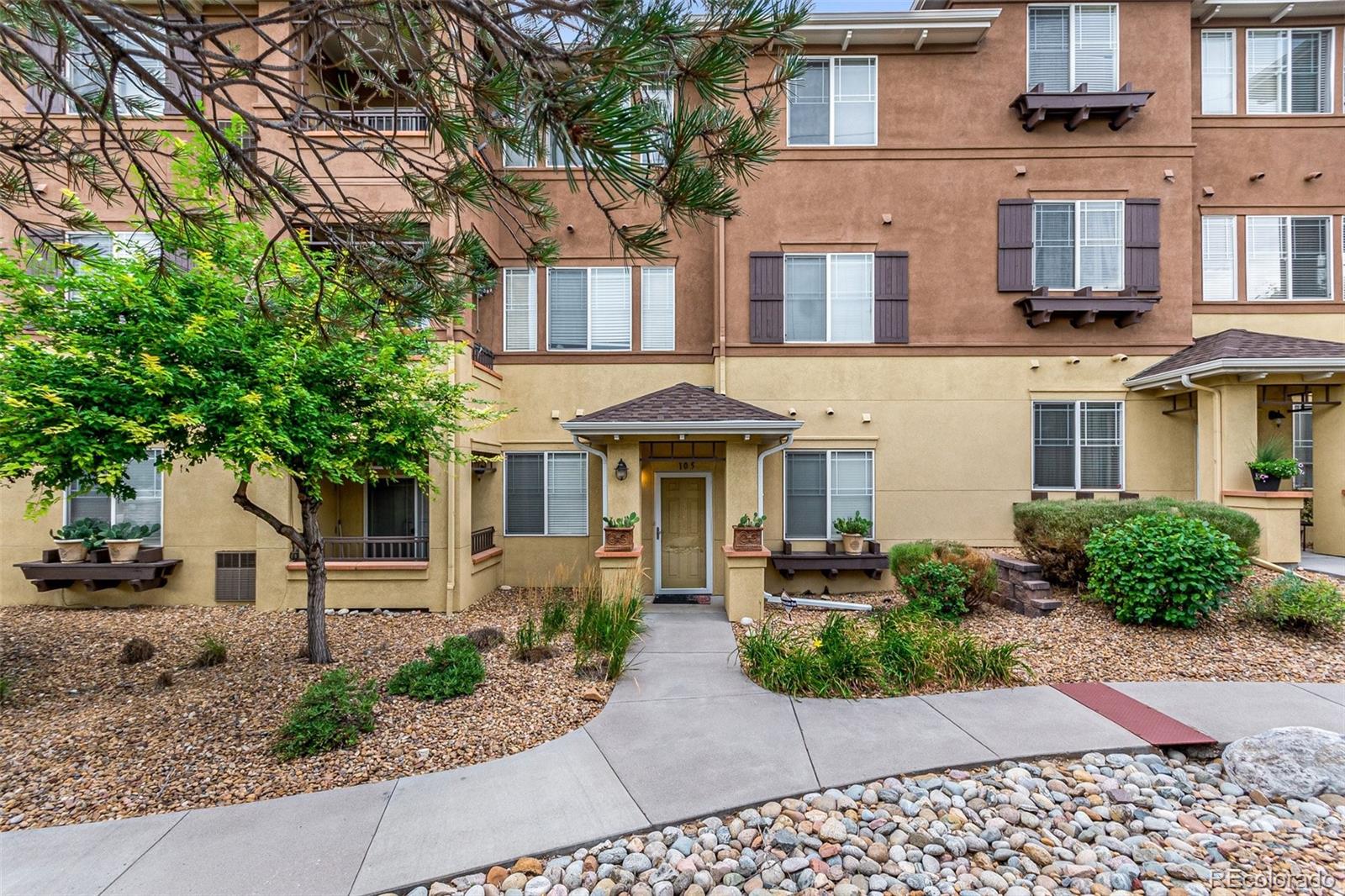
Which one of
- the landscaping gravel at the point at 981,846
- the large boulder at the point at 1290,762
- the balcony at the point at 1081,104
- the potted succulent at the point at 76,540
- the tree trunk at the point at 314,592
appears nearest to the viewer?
the landscaping gravel at the point at 981,846

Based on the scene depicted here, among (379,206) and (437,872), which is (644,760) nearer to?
(437,872)

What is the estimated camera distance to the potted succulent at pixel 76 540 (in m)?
7.97

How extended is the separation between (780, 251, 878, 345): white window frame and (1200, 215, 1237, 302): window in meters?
5.55

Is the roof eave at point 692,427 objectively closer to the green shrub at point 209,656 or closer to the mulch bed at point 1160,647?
the mulch bed at point 1160,647

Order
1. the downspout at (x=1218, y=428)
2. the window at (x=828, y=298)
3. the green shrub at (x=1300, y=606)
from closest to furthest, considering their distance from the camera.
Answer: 1. the green shrub at (x=1300, y=606)
2. the downspout at (x=1218, y=428)
3. the window at (x=828, y=298)

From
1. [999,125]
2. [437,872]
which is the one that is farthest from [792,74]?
[999,125]

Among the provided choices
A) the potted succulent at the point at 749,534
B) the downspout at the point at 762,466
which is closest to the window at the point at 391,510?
the potted succulent at the point at 749,534

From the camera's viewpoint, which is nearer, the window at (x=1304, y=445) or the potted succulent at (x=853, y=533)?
the potted succulent at (x=853, y=533)

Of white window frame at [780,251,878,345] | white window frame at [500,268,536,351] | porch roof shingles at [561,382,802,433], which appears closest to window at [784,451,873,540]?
porch roof shingles at [561,382,802,433]

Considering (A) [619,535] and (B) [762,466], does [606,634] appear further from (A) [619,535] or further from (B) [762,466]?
(B) [762,466]

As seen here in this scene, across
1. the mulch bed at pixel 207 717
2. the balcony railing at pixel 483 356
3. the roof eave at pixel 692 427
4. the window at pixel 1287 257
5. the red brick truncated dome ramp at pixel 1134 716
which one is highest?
the window at pixel 1287 257

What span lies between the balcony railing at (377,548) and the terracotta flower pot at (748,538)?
4.45m

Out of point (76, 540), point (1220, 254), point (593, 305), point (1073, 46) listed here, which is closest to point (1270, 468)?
point (1220, 254)

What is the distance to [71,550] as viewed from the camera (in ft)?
26.2
